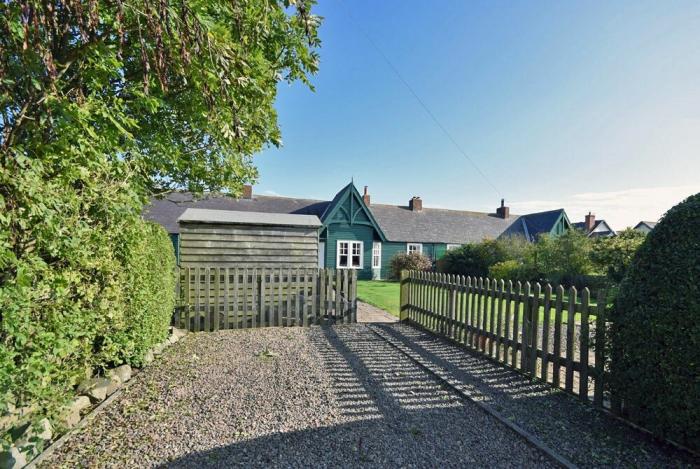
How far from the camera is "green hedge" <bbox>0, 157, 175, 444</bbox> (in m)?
2.29

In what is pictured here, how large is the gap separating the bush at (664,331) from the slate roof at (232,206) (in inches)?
845

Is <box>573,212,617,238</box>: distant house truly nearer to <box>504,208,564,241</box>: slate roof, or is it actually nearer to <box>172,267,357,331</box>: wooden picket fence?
<box>504,208,564,241</box>: slate roof

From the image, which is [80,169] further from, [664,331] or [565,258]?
[565,258]

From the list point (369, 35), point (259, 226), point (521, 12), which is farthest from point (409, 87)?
point (259, 226)

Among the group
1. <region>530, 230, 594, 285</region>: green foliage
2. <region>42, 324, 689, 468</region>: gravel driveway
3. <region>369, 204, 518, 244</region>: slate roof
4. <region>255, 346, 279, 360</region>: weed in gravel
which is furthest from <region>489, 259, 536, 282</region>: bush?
<region>255, 346, 279, 360</region>: weed in gravel

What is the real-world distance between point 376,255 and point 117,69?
22.6m

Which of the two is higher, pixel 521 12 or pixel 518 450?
pixel 521 12

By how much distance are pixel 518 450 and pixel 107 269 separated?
470 cm

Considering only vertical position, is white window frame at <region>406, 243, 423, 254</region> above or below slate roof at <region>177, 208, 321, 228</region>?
below

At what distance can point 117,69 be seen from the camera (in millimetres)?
3812

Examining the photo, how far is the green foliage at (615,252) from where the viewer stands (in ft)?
42.1

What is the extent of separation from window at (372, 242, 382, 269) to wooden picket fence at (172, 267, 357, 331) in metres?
16.5

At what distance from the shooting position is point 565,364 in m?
4.60

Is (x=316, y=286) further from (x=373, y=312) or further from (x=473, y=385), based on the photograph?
(x=473, y=385)
